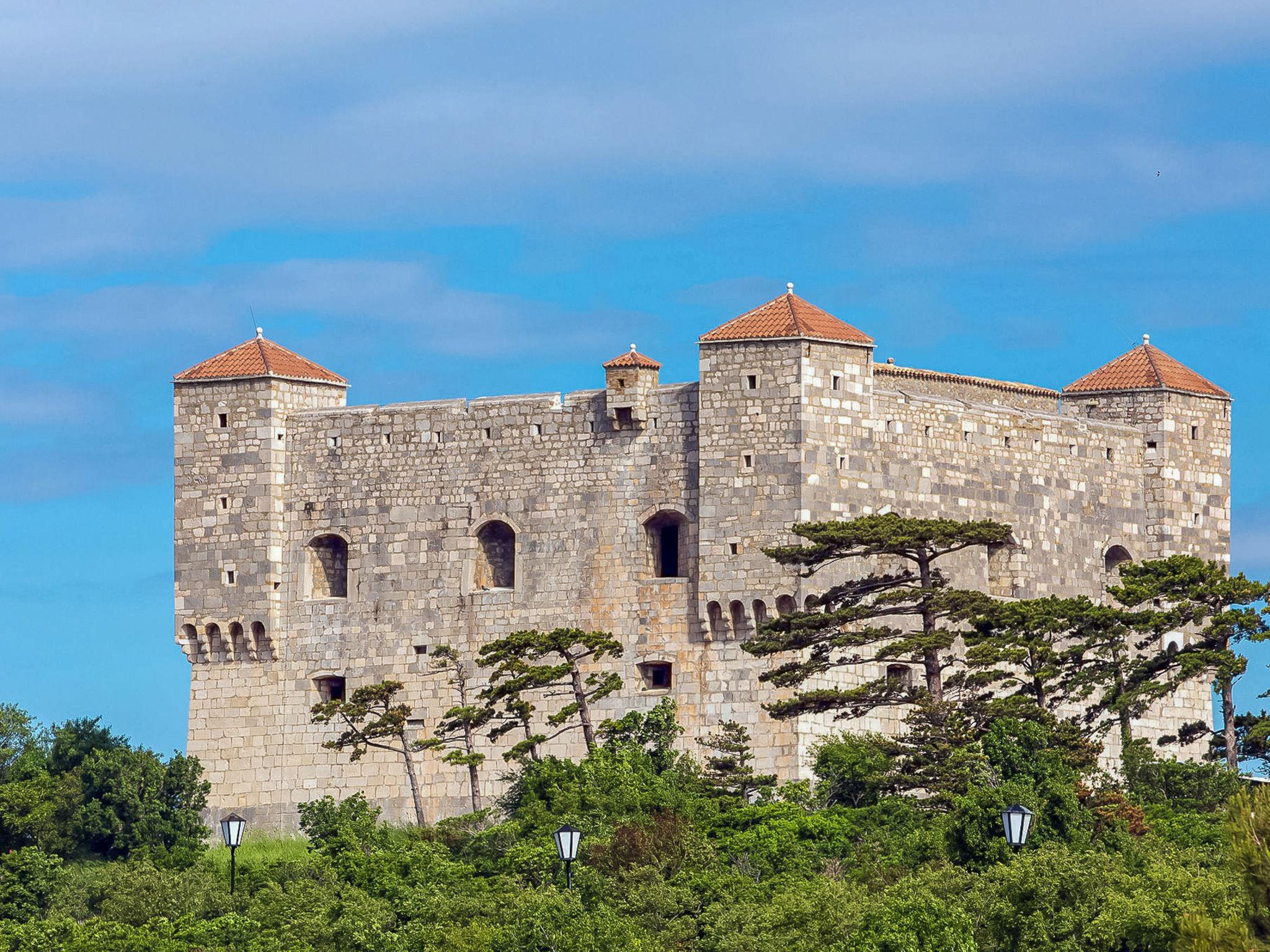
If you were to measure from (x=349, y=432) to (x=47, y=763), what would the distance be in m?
8.59

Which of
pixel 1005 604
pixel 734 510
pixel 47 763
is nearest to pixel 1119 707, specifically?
Answer: pixel 1005 604

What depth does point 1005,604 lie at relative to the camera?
5700cm

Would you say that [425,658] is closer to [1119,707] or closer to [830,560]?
[830,560]

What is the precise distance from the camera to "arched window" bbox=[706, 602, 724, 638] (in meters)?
59.6

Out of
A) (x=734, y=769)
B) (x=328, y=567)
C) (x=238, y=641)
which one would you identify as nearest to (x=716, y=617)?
(x=734, y=769)

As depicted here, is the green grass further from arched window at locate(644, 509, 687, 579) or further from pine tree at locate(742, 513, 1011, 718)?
pine tree at locate(742, 513, 1011, 718)

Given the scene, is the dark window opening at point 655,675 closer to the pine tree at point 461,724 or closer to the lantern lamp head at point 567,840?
the pine tree at point 461,724

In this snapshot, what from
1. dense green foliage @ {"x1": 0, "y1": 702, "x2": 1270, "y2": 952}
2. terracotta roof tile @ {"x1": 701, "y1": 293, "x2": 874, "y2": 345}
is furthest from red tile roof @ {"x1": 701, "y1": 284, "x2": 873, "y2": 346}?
dense green foliage @ {"x1": 0, "y1": 702, "x2": 1270, "y2": 952}

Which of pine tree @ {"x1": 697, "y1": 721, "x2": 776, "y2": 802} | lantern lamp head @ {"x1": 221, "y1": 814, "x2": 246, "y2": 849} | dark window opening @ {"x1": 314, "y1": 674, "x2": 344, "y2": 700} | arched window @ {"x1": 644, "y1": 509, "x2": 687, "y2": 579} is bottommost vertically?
lantern lamp head @ {"x1": 221, "y1": 814, "x2": 246, "y2": 849}

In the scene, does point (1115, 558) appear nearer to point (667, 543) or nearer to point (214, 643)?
point (667, 543)

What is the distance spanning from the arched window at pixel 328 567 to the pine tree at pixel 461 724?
10.0 feet

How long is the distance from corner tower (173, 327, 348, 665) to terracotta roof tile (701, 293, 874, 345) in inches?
378

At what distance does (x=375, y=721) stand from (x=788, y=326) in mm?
10934

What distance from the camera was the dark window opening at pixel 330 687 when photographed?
209ft
